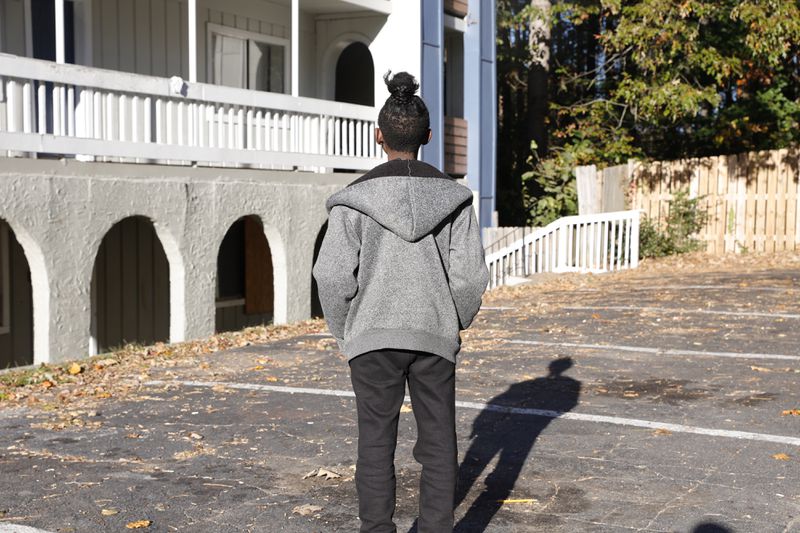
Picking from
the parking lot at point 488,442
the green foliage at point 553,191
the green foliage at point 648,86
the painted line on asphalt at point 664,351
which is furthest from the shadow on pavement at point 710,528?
the green foliage at point 553,191

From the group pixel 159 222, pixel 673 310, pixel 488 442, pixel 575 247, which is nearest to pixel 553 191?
pixel 575 247

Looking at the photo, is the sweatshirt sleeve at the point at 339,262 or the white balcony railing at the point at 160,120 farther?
the white balcony railing at the point at 160,120

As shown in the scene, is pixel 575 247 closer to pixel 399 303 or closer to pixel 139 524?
Answer: pixel 139 524


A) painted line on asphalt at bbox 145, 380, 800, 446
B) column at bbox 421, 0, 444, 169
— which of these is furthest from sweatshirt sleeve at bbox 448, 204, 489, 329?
column at bbox 421, 0, 444, 169

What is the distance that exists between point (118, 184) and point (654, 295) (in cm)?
739

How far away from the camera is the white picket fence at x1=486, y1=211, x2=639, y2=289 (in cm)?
1994

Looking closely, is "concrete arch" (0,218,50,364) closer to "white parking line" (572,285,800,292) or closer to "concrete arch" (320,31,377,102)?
"white parking line" (572,285,800,292)

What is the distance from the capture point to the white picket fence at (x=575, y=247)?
19938 millimetres

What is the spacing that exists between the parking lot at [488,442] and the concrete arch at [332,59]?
8695 millimetres

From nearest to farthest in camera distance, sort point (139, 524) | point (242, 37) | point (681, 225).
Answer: point (139, 524)
point (242, 37)
point (681, 225)

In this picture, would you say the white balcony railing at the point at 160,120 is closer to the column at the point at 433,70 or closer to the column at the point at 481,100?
the column at the point at 433,70

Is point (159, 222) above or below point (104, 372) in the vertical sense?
above

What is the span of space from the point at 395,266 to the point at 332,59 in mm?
15889

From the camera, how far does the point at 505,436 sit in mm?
7203
